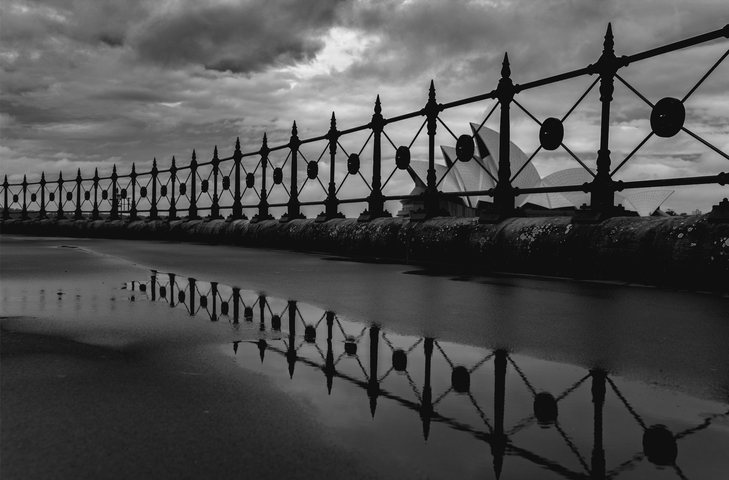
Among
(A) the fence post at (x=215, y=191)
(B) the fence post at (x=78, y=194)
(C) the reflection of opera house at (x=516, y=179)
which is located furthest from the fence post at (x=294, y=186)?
(C) the reflection of opera house at (x=516, y=179)

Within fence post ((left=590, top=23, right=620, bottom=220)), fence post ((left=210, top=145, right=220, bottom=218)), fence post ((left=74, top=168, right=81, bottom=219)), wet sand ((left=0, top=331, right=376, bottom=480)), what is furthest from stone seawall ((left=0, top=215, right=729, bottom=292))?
fence post ((left=74, top=168, right=81, bottom=219))

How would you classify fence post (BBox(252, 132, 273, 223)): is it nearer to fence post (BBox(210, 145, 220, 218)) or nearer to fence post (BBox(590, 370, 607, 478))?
fence post (BBox(210, 145, 220, 218))

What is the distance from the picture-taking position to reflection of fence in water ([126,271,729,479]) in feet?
5.27

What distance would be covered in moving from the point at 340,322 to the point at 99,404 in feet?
6.17

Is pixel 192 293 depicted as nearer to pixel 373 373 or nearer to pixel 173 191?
pixel 373 373

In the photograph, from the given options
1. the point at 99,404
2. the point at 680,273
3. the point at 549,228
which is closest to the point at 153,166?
the point at 549,228

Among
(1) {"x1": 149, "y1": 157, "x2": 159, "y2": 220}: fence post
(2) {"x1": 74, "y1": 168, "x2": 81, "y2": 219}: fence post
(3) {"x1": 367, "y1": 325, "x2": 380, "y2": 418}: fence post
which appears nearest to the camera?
(3) {"x1": 367, "y1": 325, "x2": 380, "y2": 418}: fence post

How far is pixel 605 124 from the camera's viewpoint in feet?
24.2

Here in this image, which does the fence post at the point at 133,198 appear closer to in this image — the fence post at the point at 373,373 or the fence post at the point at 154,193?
the fence post at the point at 154,193

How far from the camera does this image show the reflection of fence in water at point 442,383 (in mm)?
1606

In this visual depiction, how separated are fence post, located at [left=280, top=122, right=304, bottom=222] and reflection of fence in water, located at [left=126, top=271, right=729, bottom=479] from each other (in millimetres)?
11382

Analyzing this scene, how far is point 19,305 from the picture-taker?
4223mm

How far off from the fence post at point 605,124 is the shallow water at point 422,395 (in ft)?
11.9

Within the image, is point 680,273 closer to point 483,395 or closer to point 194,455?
point 483,395
